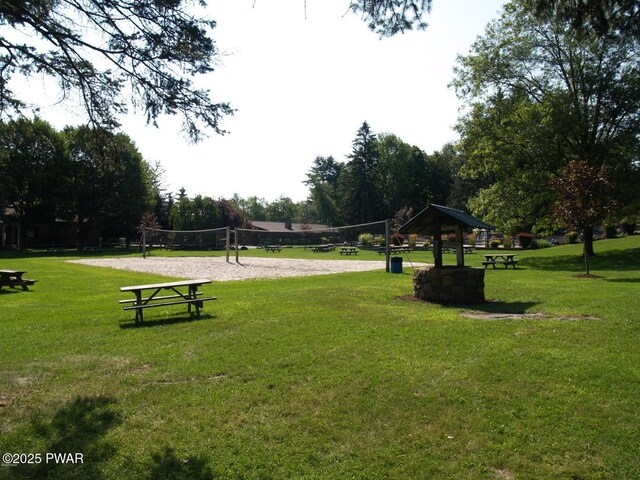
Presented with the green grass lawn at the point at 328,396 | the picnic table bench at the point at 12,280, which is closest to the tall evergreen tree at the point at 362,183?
the picnic table bench at the point at 12,280

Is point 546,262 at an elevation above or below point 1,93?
below

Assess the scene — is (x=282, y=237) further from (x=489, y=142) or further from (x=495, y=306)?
(x=495, y=306)

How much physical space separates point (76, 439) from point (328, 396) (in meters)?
2.31

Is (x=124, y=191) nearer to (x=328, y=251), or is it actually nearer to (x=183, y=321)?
(x=328, y=251)

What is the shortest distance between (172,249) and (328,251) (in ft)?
54.8

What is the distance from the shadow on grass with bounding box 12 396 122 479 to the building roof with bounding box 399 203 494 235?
8.16 meters

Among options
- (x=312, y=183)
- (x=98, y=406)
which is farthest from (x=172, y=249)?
(x=312, y=183)

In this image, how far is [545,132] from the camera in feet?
80.3

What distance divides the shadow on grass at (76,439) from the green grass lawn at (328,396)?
2 cm

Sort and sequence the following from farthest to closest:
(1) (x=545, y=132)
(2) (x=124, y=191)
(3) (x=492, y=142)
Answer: (2) (x=124, y=191)
(3) (x=492, y=142)
(1) (x=545, y=132)

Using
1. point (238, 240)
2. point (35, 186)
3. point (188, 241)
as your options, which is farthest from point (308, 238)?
point (35, 186)

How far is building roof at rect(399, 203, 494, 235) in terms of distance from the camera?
1112 cm

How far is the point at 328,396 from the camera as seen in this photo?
4.75m

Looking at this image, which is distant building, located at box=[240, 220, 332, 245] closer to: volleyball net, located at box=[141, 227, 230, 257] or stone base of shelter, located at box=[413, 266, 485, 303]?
volleyball net, located at box=[141, 227, 230, 257]
